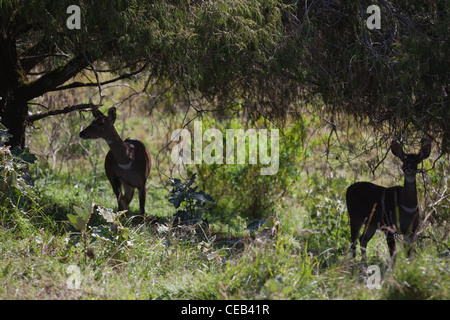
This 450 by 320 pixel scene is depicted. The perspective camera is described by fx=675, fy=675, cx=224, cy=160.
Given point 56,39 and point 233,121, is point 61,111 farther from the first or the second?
point 233,121

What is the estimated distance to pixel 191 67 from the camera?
713 cm

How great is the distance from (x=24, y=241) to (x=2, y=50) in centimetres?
301

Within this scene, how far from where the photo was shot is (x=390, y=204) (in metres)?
7.20

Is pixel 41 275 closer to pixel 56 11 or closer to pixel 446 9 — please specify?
pixel 56 11

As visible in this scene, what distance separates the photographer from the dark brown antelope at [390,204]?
22.5 ft

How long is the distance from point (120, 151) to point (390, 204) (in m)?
3.55

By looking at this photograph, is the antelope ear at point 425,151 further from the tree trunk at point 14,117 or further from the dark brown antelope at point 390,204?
the tree trunk at point 14,117

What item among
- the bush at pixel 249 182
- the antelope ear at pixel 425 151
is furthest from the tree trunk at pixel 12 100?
the antelope ear at pixel 425 151

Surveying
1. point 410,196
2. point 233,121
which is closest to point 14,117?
point 233,121

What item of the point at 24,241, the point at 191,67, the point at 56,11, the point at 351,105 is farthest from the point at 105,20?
the point at 351,105

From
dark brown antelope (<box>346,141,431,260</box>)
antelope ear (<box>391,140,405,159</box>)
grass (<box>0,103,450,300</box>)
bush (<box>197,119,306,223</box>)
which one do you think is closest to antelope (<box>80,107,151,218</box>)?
grass (<box>0,103,450,300</box>)

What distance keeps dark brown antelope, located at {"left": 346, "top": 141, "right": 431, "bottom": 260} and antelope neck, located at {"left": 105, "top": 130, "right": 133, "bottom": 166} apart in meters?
3.00

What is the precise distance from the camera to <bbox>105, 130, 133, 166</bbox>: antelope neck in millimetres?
8688
